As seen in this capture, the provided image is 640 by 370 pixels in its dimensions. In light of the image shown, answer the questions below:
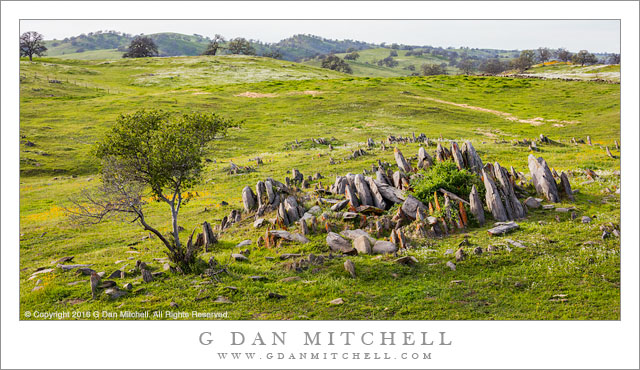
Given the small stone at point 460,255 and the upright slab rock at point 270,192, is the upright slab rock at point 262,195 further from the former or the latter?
the small stone at point 460,255

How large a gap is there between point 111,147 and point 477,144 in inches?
1425

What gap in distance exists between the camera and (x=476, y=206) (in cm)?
1895

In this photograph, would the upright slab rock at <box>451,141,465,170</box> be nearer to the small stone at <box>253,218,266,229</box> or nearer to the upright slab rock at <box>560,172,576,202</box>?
the upright slab rock at <box>560,172,576,202</box>

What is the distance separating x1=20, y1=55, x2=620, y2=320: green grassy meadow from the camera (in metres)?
13.4

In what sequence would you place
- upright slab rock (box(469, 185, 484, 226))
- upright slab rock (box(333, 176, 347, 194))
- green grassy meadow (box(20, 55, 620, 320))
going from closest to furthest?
green grassy meadow (box(20, 55, 620, 320)) < upright slab rock (box(469, 185, 484, 226)) < upright slab rock (box(333, 176, 347, 194))

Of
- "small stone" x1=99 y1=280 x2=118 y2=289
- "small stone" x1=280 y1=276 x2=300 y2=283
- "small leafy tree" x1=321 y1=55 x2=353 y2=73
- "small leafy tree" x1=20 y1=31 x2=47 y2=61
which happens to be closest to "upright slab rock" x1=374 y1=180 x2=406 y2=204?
"small stone" x1=280 y1=276 x2=300 y2=283

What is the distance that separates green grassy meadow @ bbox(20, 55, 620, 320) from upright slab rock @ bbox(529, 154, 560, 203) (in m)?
1.12

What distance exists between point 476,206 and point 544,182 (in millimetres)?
5174

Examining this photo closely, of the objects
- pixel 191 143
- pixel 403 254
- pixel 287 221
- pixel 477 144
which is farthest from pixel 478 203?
pixel 477 144

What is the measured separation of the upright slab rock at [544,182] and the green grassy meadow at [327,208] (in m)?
1.12

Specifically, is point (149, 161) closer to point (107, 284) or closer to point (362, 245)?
point (107, 284)

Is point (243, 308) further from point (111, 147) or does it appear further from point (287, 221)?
point (111, 147)

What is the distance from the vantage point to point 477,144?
140 feet

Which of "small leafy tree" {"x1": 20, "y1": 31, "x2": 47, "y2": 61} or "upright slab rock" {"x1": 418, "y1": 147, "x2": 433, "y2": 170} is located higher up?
"small leafy tree" {"x1": 20, "y1": 31, "x2": 47, "y2": 61}
